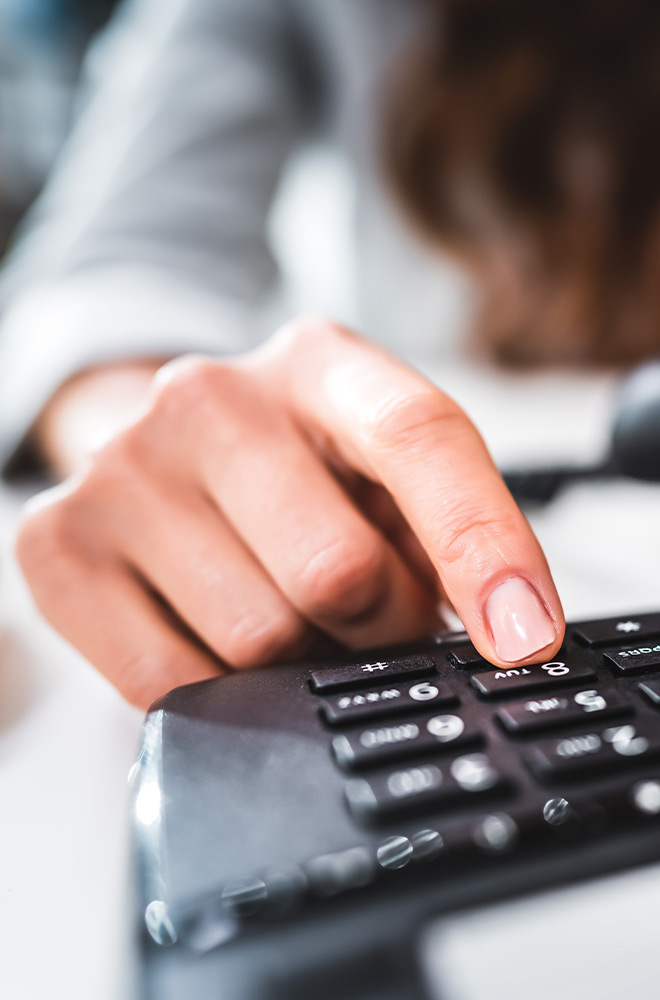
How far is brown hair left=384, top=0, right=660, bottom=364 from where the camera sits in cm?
64

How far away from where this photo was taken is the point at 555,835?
11cm

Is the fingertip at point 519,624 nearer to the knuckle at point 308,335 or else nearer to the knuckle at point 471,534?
the knuckle at point 471,534

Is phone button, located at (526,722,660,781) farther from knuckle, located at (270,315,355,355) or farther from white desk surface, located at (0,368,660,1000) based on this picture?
knuckle, located at (270,315,355,355)

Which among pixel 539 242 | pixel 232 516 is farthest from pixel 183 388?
pixel 539 242

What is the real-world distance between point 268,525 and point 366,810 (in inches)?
4.3

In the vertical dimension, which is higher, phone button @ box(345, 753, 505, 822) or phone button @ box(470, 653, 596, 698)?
phone button @ box(345, 753, 505, 822)

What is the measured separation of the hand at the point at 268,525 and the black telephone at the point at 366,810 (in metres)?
0.04

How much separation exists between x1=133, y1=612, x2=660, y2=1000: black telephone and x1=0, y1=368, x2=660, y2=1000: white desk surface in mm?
11

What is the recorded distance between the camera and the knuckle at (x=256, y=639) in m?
0.21

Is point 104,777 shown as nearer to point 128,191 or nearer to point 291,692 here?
point 291,692

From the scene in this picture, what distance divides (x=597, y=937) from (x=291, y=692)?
7 cm

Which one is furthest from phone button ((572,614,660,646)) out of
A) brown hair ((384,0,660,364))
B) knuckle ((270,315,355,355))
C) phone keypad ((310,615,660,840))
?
brown hair ((384,0,660,364))

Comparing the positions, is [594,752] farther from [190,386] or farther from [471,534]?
[190,386]

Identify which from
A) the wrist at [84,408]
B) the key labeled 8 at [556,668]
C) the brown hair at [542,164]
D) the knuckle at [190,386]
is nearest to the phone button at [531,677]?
the key labeled 8 at [556,668]
